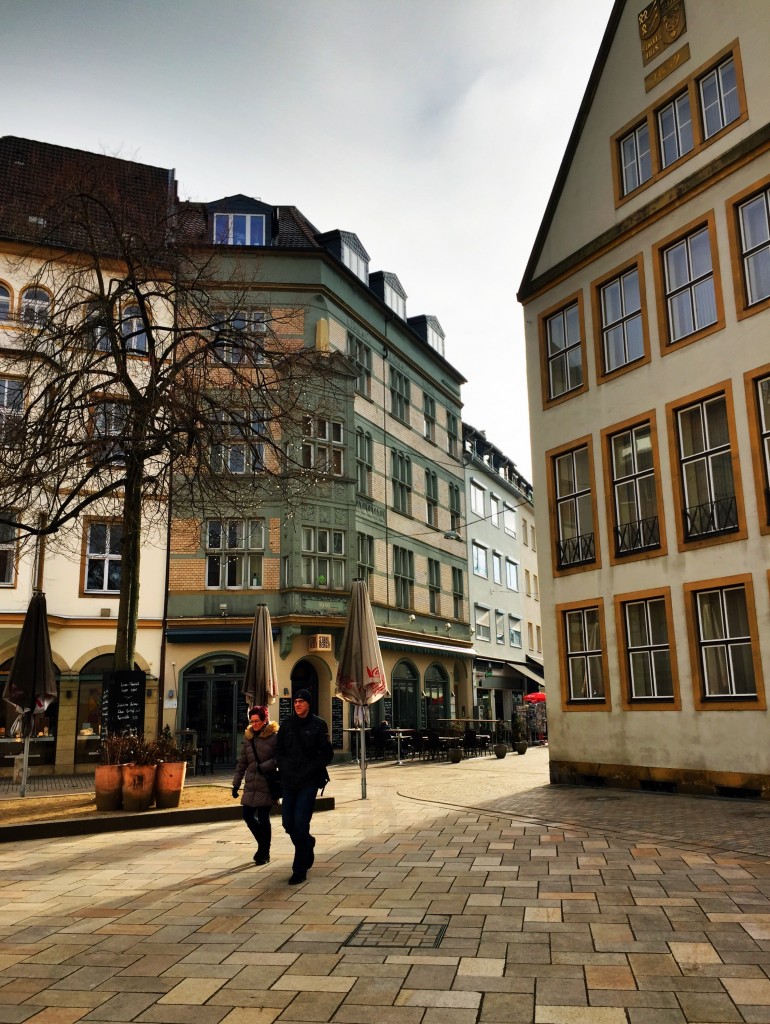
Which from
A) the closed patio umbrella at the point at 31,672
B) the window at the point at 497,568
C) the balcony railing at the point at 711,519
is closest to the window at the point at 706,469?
the balcony railing at the point at 711,519

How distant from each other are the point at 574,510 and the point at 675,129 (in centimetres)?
803

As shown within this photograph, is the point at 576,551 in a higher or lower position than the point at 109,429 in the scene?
lower

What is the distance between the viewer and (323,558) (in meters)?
29.9

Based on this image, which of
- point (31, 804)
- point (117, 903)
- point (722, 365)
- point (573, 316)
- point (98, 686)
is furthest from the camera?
point (98, 686)

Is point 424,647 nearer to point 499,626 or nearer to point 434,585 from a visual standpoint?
point 434,585

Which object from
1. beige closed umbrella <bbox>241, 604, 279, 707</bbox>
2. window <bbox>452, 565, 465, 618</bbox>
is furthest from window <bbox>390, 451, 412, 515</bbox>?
beige closed umbrella <bbox>241, 604, 279, 707</bbox>

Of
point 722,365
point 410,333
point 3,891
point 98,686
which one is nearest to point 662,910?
point 3,891

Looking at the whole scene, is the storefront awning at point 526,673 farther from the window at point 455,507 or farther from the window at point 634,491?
the window at point 634,491

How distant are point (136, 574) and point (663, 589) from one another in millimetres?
9614

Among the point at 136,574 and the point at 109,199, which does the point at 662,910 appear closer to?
the point at 136,574

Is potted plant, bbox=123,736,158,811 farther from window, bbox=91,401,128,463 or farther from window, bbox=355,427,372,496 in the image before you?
window, bbox=355,427,372,496

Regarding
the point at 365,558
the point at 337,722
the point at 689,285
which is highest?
the point at 689,285

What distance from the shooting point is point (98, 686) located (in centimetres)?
2611

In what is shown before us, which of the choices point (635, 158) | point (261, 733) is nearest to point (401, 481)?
point (635, 158)
